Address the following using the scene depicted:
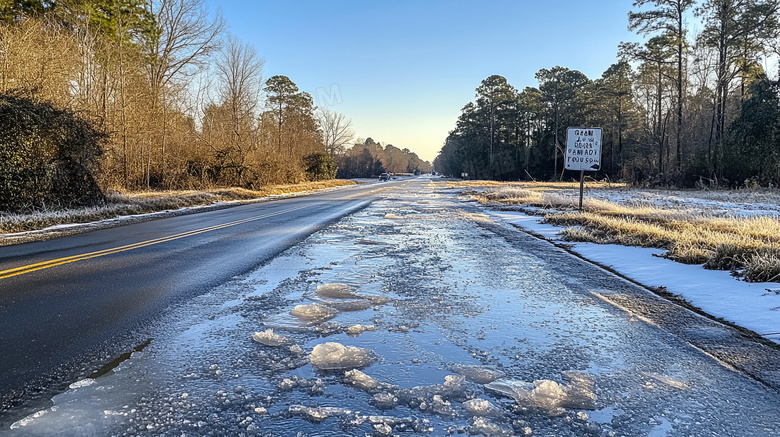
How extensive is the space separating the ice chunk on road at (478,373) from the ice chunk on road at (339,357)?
62cm

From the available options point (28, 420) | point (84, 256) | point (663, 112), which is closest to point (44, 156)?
point (84, 256)

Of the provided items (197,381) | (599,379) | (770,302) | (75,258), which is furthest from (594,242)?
(75,258)

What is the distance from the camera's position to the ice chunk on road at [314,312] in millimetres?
3923

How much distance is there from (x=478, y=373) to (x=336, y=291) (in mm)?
2416

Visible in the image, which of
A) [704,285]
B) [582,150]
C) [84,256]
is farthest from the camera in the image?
[582,150]

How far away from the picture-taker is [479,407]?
2.35 m

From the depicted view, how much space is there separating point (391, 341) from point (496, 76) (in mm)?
72706

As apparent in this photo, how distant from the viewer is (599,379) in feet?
8.95

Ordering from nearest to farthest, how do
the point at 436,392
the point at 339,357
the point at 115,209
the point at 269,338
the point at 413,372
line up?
1. the point at 436,392
2. the point at 413,372
3. the point at 339,357
4. the point at 269,338
5. the point at 115,209

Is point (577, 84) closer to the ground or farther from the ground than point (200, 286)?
farther from the ground

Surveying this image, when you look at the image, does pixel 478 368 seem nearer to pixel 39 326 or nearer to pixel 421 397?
pixel 421 397

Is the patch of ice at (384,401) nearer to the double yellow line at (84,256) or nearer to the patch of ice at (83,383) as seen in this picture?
the patch of ice at (83,383)

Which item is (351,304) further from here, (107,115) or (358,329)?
(107,115)

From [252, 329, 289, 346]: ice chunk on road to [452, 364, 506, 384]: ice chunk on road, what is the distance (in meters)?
1.40
